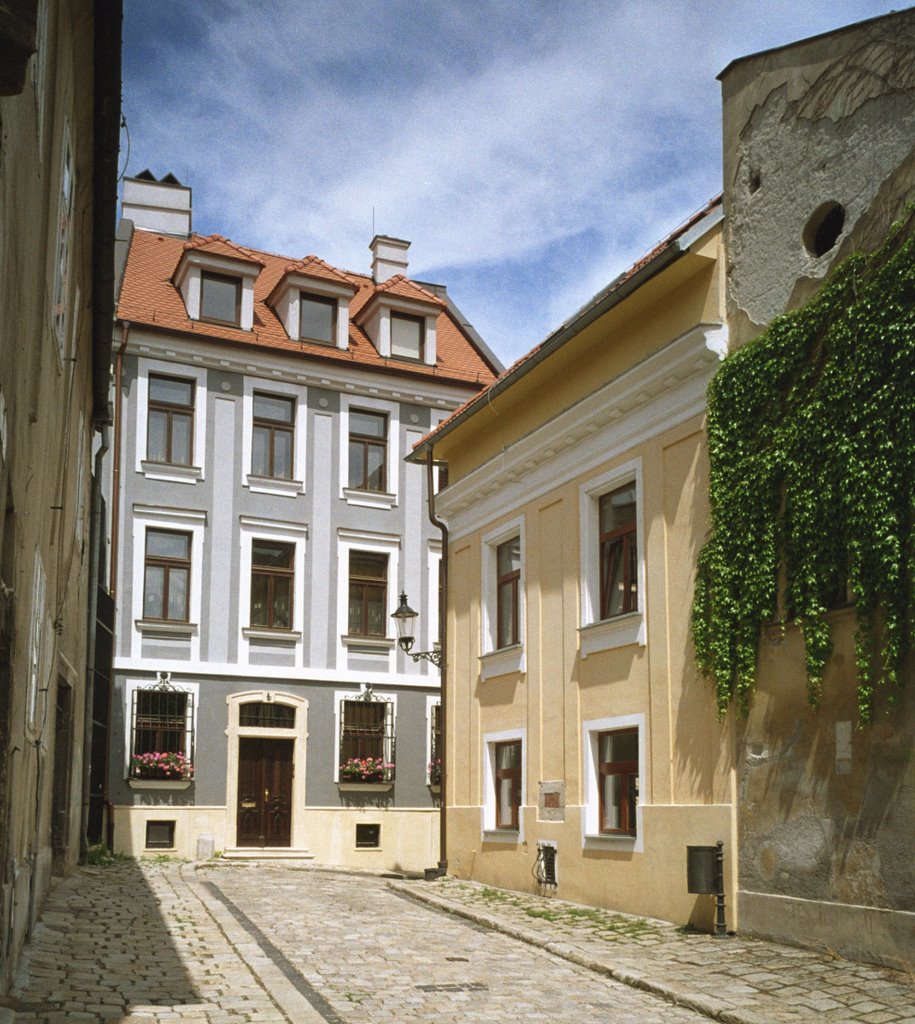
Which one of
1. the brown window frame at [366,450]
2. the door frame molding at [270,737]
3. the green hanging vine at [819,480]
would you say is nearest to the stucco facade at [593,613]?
the green hanging vine at [819,480]

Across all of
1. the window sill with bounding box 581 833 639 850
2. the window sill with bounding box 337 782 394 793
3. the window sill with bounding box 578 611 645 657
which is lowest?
the window sill with bounding box 581 833 639 850

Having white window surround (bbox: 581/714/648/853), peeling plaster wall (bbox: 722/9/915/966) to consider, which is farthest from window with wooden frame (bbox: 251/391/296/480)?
peeling plaster wall (bbox: 722/9/915/966)

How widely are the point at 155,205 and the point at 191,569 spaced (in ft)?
33.8

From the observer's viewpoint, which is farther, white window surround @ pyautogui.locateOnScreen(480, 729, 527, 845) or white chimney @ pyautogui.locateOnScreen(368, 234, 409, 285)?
white chimney @ pyautogui.locateOnScreen(368, 234, 409, 285)

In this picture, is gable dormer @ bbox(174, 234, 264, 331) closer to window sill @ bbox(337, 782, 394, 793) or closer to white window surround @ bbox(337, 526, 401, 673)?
white window surround @ bbox(337, 526, 401, 673)

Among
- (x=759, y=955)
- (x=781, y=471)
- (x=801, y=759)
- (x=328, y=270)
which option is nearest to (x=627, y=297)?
(x=781, y=471)

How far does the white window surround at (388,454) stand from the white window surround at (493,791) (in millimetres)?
10768

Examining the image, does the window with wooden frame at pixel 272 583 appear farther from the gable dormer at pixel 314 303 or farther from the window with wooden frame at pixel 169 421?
the gable dormer at pixel 314 303

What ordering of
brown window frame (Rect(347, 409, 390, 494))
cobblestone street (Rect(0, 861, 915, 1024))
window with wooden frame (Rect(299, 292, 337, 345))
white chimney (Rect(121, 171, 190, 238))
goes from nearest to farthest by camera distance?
cobblestone street (Rect(0, 861, 915, 1024)), brown window frame (Rect(347, 409, 390, 494)), window with wooden frame (Rect(299, 292, 337, 345)), white chimney (Rect(121, 171, 190, 238))

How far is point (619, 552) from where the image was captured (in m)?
15.9

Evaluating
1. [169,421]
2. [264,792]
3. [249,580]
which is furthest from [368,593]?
[169,421]

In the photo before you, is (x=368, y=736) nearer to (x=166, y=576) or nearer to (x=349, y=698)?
(x=349, y=698)

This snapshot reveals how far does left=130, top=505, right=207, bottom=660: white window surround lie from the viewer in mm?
26406

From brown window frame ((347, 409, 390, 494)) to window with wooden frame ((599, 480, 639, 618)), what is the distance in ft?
43.7
